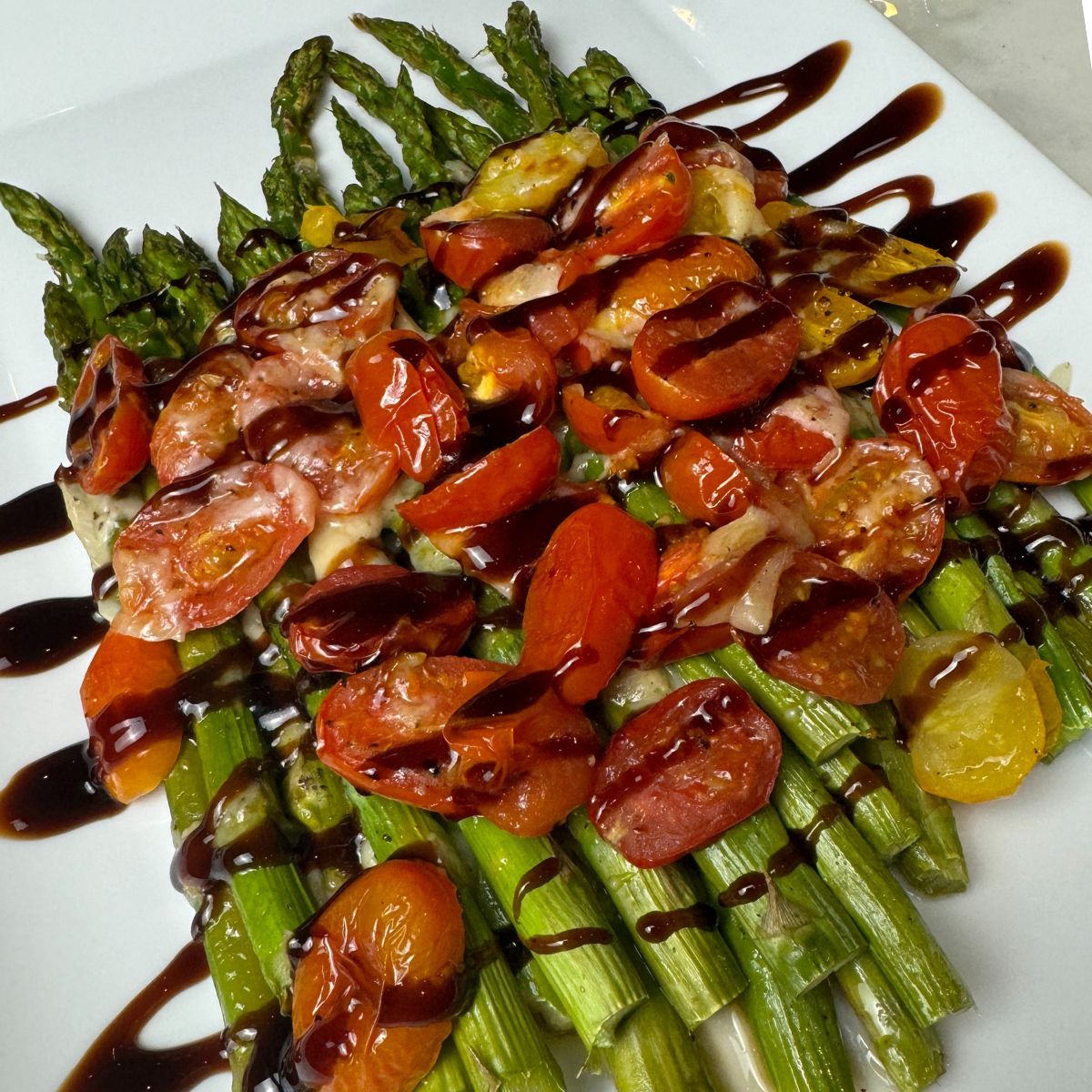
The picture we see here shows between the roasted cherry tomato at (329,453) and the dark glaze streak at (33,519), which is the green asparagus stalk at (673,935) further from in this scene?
the dark glaze streak at (33,519)

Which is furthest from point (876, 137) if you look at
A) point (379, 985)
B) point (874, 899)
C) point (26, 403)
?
point (379, 985)

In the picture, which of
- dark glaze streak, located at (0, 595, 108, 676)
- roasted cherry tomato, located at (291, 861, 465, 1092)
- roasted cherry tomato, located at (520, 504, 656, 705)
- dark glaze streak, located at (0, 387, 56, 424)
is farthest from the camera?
dark glaze streak, located at (0, 387, 56, 424)

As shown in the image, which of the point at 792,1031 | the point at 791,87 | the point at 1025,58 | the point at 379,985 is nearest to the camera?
the point at 379,985

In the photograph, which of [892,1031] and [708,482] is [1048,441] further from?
A: [892,1031]

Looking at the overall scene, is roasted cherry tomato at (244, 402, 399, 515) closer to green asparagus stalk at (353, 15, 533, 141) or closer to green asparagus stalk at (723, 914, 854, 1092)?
green asparagus stalk at (723, 914, 854, 1092)

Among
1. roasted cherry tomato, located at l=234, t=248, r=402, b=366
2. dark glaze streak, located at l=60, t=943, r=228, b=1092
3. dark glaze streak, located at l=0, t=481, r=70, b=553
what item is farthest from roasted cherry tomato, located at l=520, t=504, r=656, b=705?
dark glaze streak, located at l=0, t=481, r=70, b=553

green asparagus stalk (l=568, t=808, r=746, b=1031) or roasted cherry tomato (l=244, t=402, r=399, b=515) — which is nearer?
green asparagus stalk (l=568, t=808, r=746, b=1031)
